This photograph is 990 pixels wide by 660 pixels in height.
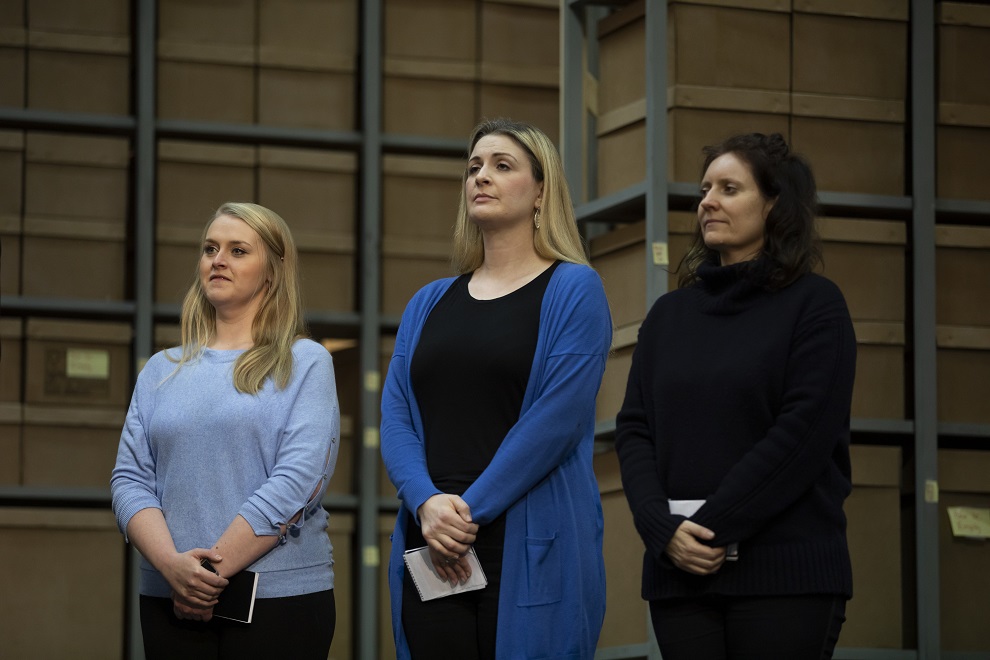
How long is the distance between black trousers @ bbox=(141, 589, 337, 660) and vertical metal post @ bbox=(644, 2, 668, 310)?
1.45m

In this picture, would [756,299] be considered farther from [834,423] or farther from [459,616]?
[459,616]

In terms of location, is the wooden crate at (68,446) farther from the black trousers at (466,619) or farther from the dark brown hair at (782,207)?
the dark brown hair at (782,207)

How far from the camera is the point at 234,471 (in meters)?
2.39

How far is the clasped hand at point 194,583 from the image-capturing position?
2270 mm

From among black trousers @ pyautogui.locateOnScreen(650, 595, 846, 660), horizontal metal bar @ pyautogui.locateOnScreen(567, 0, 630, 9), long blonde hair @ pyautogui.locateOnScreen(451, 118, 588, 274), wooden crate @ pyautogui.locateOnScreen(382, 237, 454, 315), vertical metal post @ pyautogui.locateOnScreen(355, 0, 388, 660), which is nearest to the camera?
black trousers @ pyautogui.locateOnScreen(650, 595, 846, 660)

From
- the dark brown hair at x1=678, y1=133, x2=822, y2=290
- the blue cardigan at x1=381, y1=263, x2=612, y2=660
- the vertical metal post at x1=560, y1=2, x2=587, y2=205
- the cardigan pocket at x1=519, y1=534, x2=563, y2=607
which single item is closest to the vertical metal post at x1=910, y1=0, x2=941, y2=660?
the vertical metal post at x1=560, y1=2, x2=587, y2=205

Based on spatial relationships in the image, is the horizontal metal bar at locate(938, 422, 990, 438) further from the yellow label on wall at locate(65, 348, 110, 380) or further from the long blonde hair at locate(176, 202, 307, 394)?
the yellow label on wall at locate(65, 348, 110, 380)

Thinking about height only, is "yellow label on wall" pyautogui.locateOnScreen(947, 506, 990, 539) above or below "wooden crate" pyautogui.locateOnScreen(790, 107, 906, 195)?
below

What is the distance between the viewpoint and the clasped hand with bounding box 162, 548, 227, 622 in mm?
2270

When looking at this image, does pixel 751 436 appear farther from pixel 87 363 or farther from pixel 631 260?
pixel 87 363

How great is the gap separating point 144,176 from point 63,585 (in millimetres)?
1295

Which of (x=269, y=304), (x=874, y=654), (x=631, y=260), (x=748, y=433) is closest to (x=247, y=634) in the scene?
(x=269, y=304)

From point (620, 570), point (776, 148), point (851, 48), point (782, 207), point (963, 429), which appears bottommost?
point (620, 570)

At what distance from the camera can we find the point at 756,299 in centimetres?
225
